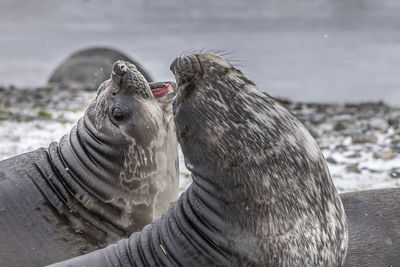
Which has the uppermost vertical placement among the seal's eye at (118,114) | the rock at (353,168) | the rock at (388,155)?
the seal's eye at (118,114)

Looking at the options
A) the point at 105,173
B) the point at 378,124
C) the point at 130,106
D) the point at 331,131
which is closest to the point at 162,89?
the point at 130,106

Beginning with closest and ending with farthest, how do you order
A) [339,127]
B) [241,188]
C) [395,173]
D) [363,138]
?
[241,188]
[395,173]
[363,138]
[339,127]

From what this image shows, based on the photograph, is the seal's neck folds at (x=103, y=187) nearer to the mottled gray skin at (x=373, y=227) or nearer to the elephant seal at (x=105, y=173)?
the elephant seal at (x=105, y=173)

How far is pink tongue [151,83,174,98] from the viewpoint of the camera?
5.45 m

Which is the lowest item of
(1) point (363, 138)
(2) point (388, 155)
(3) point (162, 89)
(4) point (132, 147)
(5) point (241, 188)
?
(1) point (363, 138)

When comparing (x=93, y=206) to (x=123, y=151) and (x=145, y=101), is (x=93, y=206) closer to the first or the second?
(x=123, y=151)

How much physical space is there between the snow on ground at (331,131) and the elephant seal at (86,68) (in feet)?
3.40

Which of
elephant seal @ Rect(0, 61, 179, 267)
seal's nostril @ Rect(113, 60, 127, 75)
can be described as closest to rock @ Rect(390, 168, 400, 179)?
elephant seal @ Rect(0, 61, 179, 267)

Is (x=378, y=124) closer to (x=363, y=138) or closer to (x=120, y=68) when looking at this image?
(x=363, y=138)

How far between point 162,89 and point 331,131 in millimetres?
4879

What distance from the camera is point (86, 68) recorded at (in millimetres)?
15117

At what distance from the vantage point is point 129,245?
144 inches

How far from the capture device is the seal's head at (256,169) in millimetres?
3369

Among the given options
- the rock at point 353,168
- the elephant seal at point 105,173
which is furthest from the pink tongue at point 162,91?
the rock at point 353,168
